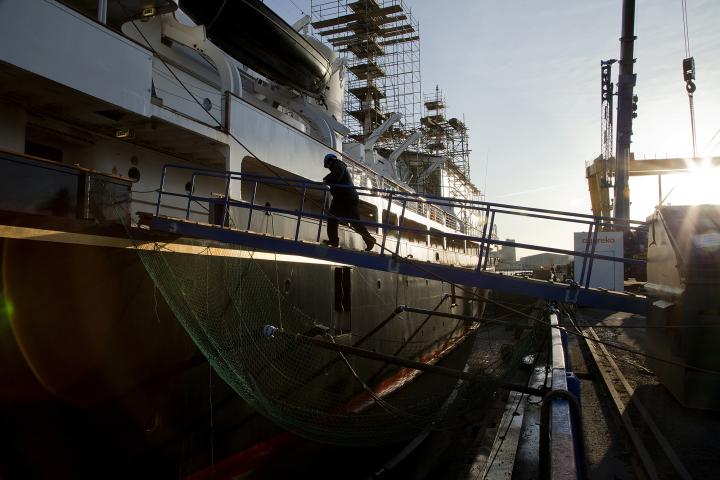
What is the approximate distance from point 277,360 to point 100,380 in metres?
2.71

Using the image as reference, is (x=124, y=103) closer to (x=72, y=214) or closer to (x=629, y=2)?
(x=72, y=214)

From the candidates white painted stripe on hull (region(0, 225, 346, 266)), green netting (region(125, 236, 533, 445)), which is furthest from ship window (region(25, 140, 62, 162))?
green netting (region(125, 236, 533, 445))

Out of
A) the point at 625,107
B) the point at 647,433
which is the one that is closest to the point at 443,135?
the point at 625,107

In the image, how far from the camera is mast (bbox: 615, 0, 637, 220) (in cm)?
1898

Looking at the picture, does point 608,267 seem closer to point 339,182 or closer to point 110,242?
point 339,182

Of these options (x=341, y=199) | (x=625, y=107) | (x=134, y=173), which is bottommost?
(x=341, y=199)

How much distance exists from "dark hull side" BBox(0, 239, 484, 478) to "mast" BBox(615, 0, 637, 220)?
19589 millimetres

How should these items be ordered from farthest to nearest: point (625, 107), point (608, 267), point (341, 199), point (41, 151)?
point (625, 107), point (608, 267), point (341, 199), point (41, 151)

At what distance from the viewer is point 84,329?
17.0ft

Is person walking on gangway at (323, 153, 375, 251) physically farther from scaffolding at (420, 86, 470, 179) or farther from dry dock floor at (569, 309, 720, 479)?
scaffolding at (420, 86, 470, 179)

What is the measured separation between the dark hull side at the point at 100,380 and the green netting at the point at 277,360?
0.42 meters

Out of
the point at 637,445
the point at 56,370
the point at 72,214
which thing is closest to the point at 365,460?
the point at 637,445

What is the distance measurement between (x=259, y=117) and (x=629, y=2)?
16494mm

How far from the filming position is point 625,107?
20641 millimetres
